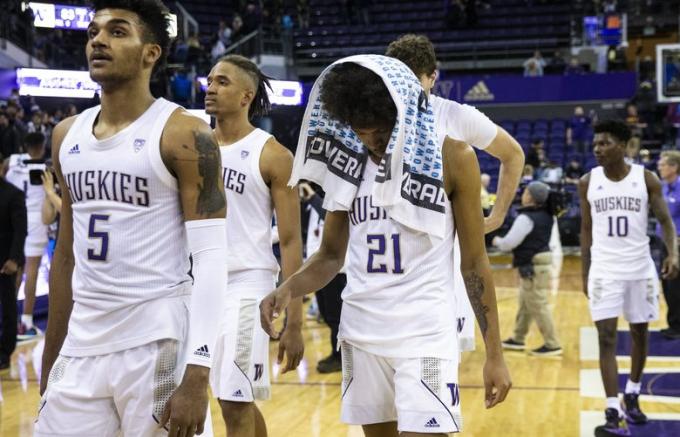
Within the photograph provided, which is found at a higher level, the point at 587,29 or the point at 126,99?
the point at 587,29

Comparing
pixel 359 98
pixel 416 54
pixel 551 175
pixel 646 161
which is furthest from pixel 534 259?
pixel 646 161

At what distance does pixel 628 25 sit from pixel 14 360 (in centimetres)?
2195

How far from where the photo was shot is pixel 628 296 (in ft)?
21.1

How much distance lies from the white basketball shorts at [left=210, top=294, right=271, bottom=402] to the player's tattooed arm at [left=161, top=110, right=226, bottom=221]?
4.65 feet

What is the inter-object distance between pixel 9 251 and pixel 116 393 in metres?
5.77

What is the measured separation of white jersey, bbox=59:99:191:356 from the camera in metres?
2.71

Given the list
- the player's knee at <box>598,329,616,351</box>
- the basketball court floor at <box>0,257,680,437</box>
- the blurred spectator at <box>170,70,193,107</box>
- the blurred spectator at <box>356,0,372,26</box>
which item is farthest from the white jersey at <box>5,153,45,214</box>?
the blurred spectator at <box>356,0,372,26</box>

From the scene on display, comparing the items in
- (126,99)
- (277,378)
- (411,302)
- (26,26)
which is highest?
(26,26)

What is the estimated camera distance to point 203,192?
276 centimetres

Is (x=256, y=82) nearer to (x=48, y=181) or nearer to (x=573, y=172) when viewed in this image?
(x=48, y=181)

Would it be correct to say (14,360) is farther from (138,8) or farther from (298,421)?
(138,8)

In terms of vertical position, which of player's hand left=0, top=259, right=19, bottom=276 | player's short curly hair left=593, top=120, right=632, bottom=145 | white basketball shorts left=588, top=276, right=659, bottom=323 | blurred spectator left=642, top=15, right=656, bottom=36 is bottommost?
white basketball shorts left=588, top=276, right=659, bottom=323

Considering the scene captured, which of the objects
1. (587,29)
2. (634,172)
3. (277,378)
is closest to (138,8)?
(634,172)

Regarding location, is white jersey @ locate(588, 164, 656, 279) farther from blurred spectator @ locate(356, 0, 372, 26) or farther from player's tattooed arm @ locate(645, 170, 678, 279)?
blurred spectator @ locate(356, 0, 372, 26)
